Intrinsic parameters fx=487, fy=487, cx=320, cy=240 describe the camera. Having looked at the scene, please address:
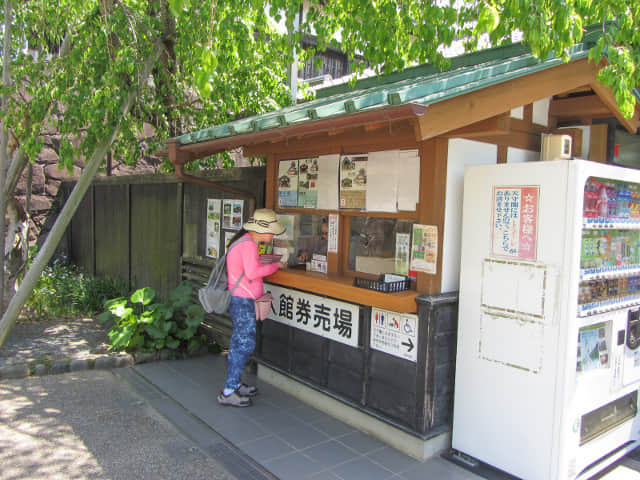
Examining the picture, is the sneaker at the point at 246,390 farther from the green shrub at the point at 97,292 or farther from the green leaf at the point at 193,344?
the green shrub at the point at 97,292

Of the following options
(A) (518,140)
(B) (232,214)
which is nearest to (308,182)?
(B) (232,214)

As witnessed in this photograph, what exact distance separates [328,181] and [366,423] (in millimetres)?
2430

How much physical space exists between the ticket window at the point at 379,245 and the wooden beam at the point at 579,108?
1.81m

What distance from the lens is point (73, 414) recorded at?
4.92 m

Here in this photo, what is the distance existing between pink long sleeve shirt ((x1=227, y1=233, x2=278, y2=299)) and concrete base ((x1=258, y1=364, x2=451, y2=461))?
3.78 ft

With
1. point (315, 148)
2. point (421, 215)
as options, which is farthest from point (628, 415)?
point (315, 148)

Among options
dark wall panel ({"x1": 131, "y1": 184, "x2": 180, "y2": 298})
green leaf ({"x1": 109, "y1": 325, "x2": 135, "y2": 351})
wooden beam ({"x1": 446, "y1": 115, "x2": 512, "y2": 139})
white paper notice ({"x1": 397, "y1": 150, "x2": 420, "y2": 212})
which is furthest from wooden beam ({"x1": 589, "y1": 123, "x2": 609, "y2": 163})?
dark wall panel ({"x1": 131, "y1": 184, "x2": 180, "y2": 298})

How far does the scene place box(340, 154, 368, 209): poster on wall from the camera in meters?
4.77

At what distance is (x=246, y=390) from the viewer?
5.38 m

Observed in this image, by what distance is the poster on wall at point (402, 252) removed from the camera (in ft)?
14.8

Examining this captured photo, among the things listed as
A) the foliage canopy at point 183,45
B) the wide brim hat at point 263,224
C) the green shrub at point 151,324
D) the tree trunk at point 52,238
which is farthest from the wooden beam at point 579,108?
the tree trunk at point 52,238

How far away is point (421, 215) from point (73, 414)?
13.0ft

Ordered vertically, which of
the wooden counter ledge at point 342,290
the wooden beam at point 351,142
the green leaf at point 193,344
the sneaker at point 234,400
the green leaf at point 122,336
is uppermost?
the wooden beam at point 351,142

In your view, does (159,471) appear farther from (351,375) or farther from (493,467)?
Result: (493,467)
